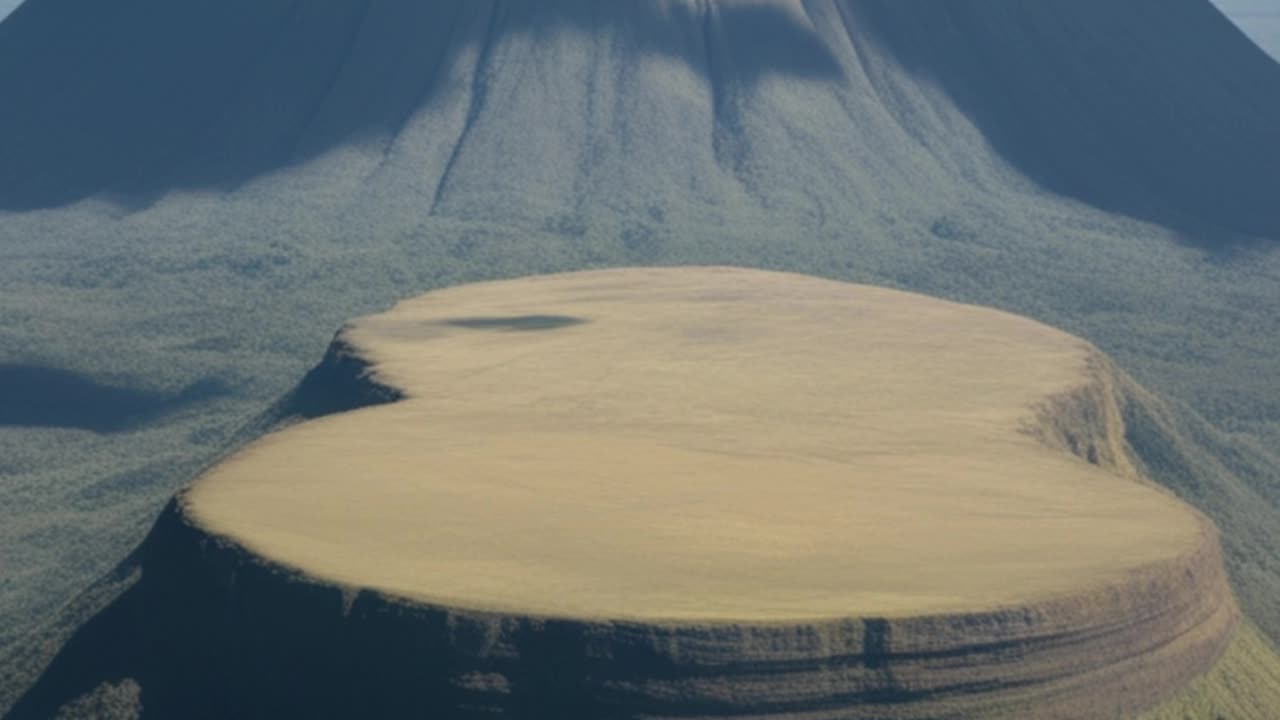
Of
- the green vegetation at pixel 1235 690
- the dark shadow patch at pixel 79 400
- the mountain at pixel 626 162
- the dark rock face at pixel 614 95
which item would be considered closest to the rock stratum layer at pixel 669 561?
the green vegetation at pixel 1235 690

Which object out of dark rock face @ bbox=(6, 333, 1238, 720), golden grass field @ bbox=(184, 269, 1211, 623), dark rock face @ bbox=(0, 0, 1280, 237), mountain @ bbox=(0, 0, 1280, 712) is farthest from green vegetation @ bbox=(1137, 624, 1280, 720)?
dark rock face @ bbox=(0, 0, 1280, 237)

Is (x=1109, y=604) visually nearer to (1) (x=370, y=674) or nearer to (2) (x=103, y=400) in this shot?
(1) (x=370, y=674)

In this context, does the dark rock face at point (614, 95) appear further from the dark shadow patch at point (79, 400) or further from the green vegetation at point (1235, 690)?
the green vegetation at point (1235, 690)

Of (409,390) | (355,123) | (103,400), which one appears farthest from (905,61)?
(409,390)

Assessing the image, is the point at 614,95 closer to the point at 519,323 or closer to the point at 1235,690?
the point at 519,323

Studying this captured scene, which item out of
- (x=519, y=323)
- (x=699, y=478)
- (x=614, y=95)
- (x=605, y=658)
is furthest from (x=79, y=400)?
(x=605, y=658)

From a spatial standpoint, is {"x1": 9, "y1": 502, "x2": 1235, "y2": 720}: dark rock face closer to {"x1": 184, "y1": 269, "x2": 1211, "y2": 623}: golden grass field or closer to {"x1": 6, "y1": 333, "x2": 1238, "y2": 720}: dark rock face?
{"x1": 6, "y1": 333, "x2": 1238, "y2": 720}: dark rock face

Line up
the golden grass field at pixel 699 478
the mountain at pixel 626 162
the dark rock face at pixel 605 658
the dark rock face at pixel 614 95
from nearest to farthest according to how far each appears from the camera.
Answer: the dark rock face at pixel 605 658
the golden grass field at pixel 699 478
the mountain at pixel 626 162
the dark rock face at pixel 614 95
